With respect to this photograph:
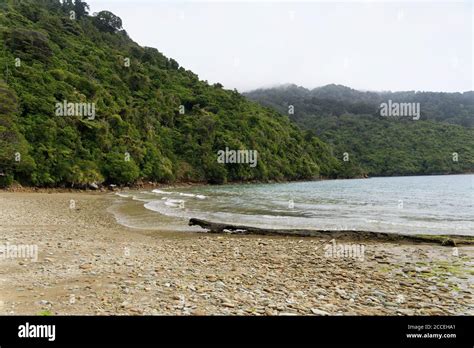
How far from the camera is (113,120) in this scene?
69.8 metres

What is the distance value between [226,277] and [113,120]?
217 feet

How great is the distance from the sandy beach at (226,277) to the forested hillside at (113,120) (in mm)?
40157

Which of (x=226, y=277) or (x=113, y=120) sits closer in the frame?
(x=226, y=277)

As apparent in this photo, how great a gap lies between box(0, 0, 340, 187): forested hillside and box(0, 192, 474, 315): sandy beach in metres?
40.2

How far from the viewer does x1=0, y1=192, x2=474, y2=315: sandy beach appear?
24.6ft

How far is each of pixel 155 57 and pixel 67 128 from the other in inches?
3155

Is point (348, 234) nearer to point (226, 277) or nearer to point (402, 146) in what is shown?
point (226, 277)

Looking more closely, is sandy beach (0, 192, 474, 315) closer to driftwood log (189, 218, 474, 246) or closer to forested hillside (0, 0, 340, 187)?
driftwood log (189, 218, 474, 246)
